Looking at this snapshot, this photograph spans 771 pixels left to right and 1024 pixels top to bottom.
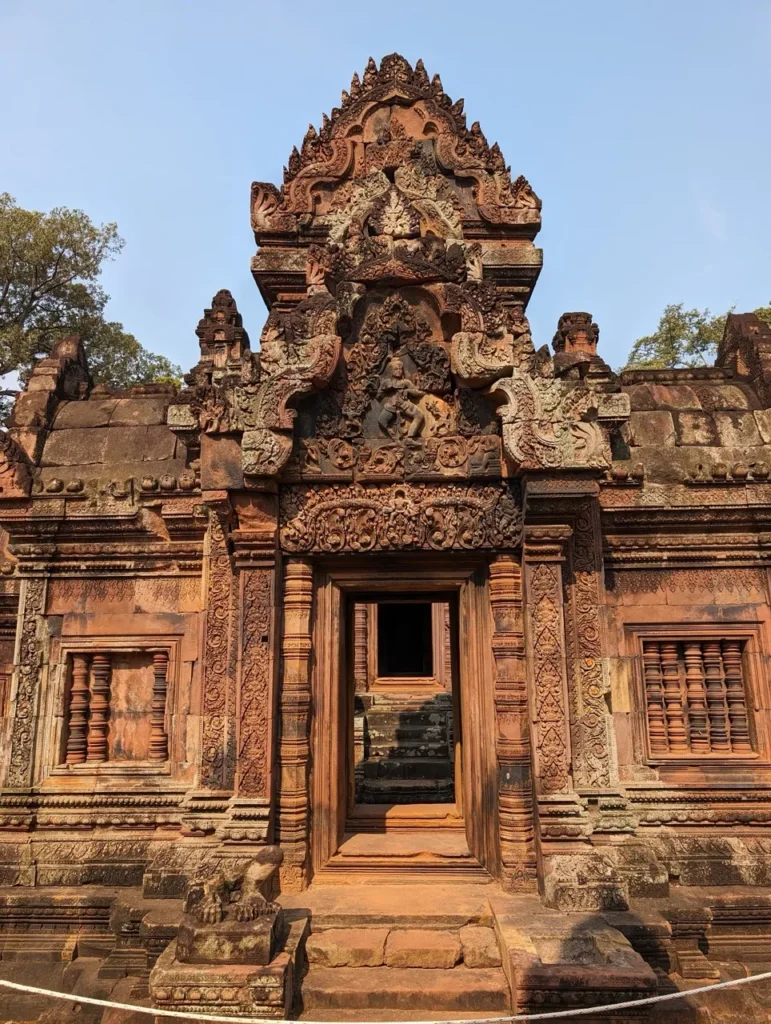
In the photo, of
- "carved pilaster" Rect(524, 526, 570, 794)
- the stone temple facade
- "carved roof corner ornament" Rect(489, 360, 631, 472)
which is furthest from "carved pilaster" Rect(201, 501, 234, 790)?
"carved pilaster" Rect(524, 526, 570, 794)

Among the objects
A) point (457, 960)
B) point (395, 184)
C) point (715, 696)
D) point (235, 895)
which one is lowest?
point (457, 960)

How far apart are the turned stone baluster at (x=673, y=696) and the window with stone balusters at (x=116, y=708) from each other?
508cm

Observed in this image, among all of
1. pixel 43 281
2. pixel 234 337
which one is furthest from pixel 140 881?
pixel 43 281

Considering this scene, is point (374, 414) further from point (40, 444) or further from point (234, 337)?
point (40, 444)

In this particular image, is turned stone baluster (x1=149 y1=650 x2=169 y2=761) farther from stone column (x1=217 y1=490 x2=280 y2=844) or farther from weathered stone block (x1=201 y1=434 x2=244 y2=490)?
weathered stone block (x1=201 y1=434 x2=244 y2=490)

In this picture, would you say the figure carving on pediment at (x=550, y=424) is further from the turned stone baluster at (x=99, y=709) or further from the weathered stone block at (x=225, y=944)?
the turned stone baluster at (x=99, y=709)

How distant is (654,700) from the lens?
7156 millimetres

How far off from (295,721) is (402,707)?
386 inches

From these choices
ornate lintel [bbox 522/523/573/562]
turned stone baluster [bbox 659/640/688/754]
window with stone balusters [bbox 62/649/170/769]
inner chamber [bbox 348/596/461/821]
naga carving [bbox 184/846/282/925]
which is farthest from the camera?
inner chamber [bbox 348/596/461/821]

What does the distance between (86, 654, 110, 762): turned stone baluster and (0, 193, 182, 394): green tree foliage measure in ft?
52.6

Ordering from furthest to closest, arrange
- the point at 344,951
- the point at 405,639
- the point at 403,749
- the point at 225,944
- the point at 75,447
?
the point at 405,639 < the point at 403,749 < the point at 75,447 < the point at 344,951 < the point at 225,944

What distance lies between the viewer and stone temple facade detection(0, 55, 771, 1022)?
17.5 feet

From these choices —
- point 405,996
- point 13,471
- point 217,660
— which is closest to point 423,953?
point 405,996

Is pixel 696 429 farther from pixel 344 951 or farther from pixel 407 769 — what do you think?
pixel 407 769
